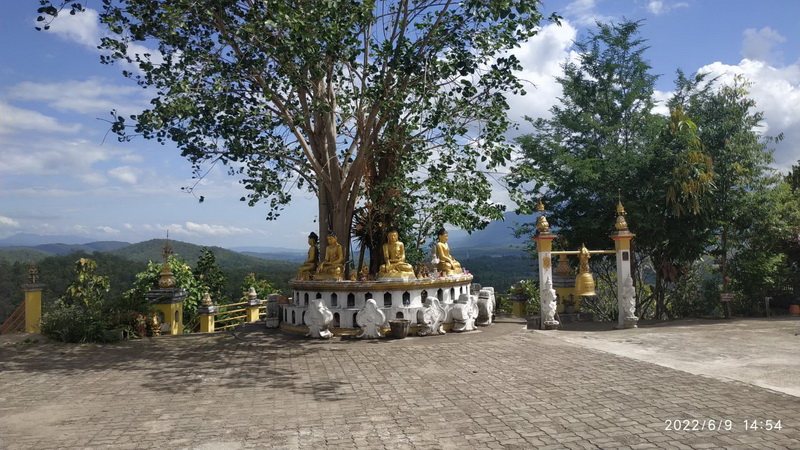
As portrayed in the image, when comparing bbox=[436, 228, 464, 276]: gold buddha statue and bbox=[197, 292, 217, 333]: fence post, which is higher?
bbox=[436, 228, 464, 276]: gold buddha statue

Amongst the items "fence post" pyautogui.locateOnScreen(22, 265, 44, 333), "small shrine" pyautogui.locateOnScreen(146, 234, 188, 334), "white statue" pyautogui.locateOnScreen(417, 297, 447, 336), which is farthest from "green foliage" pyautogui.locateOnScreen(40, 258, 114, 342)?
"white statue" pyautogui.locateOnScreen(417, 297, 447, 336)

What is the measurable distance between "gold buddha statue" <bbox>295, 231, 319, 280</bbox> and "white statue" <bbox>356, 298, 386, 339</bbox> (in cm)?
233

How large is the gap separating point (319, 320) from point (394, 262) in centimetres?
211

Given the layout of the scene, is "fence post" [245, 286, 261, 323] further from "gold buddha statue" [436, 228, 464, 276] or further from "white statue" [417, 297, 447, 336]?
"white statue" [417, 297, 447, 336]

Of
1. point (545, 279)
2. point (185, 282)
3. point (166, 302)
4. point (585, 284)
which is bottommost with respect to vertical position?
point (166, 302)

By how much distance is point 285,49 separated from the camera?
32.6ft

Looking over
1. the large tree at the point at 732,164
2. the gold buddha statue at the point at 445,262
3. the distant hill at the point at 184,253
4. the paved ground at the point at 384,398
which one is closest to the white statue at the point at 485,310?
the gold buddha statue at the point at 445,262

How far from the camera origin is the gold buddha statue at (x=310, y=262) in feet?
43.8

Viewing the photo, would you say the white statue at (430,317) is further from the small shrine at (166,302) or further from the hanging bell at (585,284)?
the small shrine at (166,302)

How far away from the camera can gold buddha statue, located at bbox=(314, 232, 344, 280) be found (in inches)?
492

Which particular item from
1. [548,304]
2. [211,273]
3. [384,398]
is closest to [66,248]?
[211,273]

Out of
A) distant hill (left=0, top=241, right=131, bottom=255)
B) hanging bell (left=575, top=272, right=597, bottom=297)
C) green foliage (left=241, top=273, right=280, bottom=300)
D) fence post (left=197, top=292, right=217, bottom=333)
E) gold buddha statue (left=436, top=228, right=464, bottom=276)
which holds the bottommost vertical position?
fence post (left=197, top=292, right=217, bottom=333)

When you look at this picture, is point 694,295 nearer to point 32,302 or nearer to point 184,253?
point 32,302

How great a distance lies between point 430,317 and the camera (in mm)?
11734
